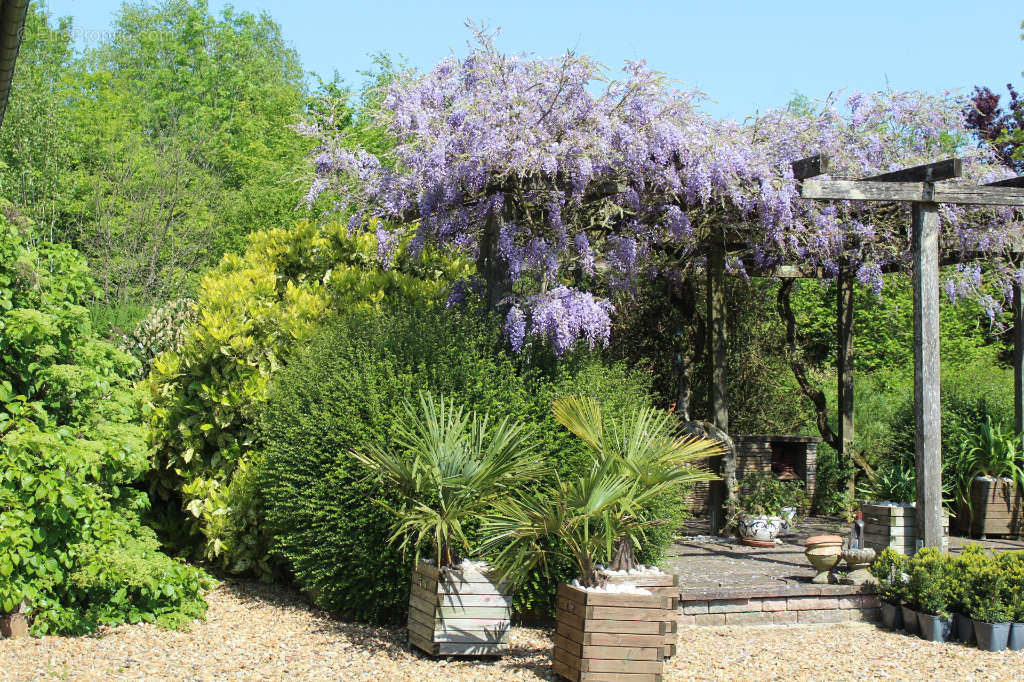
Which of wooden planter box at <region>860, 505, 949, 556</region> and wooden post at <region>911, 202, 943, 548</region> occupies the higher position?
wooden post at <region>911, 202, 943, 548</region>

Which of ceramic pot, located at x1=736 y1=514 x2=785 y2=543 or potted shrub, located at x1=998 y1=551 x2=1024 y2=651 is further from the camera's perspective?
ceramic pot, located at x1=736 y1=514 x2=785 y2=543

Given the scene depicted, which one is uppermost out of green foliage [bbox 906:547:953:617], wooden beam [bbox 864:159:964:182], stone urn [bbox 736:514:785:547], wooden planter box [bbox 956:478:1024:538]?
wooden beam [bbox 864:159:964:182]

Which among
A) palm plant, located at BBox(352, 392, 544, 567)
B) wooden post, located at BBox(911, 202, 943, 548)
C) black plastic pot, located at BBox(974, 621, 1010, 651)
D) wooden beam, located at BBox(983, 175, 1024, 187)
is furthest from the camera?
wooden beam, located at BBox(983, 175, 1024, 187)

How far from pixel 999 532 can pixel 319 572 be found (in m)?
6.36

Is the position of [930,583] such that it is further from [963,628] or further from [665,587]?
[665,587]

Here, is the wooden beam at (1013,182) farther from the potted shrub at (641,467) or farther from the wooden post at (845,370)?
the potted shrub at (641,467)

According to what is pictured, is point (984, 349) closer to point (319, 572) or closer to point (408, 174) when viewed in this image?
point (408, 174)

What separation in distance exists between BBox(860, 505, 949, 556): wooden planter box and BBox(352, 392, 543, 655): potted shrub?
118 inches

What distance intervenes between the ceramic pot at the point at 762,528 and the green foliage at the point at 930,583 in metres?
1.96

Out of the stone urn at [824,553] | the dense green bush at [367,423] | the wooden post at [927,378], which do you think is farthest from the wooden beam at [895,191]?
the stone urn at [824,553]

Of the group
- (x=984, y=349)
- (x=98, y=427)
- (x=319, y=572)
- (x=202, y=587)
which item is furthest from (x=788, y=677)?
(x=984, y=349)

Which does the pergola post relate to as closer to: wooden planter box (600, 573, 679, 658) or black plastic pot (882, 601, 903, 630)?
black plastic pot (882, 601, 903, 630)

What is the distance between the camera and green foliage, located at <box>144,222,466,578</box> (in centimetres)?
707

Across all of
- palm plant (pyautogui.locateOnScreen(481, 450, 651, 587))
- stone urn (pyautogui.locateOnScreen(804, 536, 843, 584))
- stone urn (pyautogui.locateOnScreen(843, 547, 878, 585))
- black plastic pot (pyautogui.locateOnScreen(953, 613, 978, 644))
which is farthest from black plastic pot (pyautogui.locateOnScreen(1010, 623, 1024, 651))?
palm plant (pyautogui.locateOnScreen(481, 450, 651, 587))
